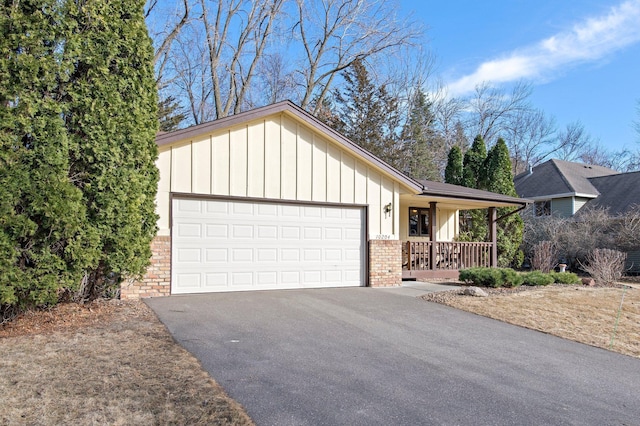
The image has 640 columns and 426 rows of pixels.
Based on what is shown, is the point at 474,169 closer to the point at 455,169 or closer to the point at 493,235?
the point at 455,169

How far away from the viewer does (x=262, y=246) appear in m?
9.95

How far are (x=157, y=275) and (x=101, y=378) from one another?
15.4ft

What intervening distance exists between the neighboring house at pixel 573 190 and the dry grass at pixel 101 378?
22.0 m

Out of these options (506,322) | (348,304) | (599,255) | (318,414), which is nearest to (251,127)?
(348,304)

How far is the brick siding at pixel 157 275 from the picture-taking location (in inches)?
338

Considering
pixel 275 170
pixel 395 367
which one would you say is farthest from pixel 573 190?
pixel 395 367

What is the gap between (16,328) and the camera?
5.94 meters

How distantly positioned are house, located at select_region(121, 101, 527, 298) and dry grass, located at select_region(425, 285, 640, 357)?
234cm

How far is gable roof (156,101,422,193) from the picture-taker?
8.84m

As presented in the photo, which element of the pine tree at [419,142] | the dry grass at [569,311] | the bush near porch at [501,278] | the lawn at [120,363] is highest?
the pine tree at [419,142]

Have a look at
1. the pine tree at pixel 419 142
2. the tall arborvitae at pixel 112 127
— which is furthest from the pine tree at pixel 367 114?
the tall arborvitae at pixel 112 127

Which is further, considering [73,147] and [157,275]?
[157,275]

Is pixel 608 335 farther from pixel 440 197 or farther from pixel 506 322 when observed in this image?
pixel 440 197

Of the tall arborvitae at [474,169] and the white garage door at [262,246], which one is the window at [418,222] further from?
the white garage door at [262,246]
